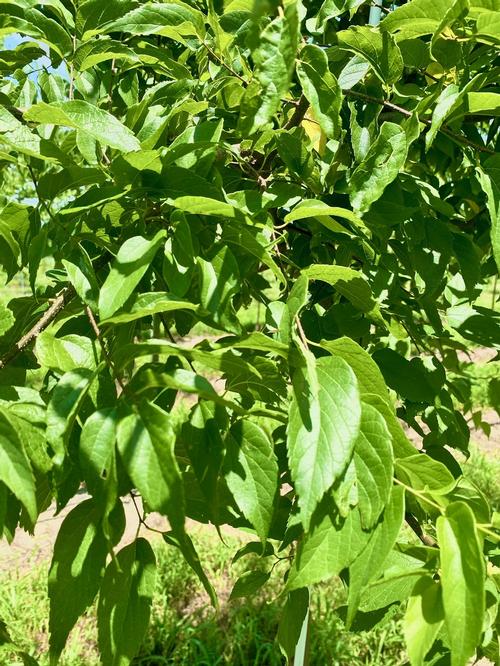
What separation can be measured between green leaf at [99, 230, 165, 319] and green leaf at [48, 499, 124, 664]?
0.63 ft

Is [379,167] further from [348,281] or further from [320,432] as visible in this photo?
[320,432]

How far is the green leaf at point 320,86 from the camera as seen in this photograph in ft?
2.01

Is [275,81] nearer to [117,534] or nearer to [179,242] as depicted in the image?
[179,242]

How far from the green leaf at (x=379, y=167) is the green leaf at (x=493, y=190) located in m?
0.12

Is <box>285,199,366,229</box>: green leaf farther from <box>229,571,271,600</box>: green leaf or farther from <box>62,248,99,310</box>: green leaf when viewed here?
<box>229,571,271,600</box>: green leaf

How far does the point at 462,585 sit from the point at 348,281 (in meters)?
0.31

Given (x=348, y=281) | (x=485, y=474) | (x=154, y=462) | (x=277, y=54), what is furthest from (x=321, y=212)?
(x=485, y=474)

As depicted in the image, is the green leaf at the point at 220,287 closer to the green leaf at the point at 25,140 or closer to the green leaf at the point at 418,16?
the green leaf at the point at 25,140

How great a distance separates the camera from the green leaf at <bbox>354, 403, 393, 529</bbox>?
52 centimetres

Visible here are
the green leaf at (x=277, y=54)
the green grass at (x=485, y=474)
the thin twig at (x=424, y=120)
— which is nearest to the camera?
the green leaf at (x=277, y=54)

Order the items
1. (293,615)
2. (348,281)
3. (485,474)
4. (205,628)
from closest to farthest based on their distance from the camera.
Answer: (348,281)
(293,615)
(205,628)
(485,474)

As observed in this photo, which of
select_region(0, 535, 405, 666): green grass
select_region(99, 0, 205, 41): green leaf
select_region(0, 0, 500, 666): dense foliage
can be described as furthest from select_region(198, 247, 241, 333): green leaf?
select_region(0, 535, 405, 666): green grass

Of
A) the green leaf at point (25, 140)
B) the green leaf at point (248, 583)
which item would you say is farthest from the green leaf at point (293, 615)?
the green leaf at point (25, 140)

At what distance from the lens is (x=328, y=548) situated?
1.73 feet
